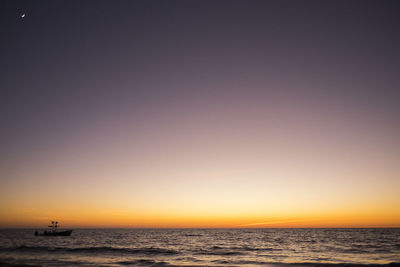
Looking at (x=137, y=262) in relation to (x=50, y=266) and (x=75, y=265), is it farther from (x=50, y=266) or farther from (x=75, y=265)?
(x=50, y=266)

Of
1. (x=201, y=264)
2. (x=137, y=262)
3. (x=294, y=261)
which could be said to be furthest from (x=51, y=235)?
(x=294, y=261)

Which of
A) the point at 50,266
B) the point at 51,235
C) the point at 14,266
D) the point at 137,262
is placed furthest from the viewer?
the point at 51,235

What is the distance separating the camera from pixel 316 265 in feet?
116

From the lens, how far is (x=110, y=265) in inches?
1374

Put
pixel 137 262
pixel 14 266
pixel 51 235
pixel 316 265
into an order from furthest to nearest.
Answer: pixel 51 235 → pixel 137 262 → pixel 316 265 → pixel 14 266

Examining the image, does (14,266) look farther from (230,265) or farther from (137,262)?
(230,265)

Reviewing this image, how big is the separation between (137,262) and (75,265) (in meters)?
7.57

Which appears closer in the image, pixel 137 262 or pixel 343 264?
pixel 343 264

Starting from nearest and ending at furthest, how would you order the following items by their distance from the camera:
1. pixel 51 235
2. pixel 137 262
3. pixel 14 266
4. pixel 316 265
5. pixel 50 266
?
pixel 14 266 → pixel 50 266 → pixel 316 265 → pixel 137 262 → pixel 51 235

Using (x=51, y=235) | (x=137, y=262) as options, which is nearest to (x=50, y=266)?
(x=137, y=262)

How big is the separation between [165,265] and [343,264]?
21.1m

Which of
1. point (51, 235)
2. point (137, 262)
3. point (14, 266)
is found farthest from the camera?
point (51, 235)

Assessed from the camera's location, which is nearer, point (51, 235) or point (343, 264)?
point (343, 264)

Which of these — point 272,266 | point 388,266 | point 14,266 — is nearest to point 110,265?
point 14,266
